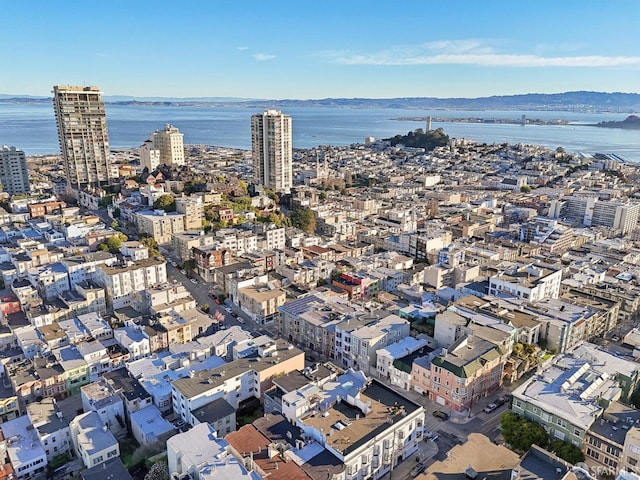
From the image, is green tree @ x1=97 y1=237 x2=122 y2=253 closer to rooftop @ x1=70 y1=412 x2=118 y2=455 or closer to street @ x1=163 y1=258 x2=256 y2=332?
street @ x1=163 y1=258 x2=256 y2=332

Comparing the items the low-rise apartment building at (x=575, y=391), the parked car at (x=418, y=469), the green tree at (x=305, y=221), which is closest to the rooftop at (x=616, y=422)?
the low-rise apartment building at (x=575, y=391)

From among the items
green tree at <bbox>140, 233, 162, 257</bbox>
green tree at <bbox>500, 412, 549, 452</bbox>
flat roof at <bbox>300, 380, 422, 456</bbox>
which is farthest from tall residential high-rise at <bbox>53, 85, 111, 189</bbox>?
green tree at <bbox>500, 412, 549, 452</bbox>

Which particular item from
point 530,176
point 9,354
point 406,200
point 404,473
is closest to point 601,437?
point 404,473

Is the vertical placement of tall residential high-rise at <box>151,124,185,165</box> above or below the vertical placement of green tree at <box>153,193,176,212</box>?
above

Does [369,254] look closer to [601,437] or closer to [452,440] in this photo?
[452,440]

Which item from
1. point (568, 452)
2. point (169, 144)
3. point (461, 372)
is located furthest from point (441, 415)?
point (169, 144)

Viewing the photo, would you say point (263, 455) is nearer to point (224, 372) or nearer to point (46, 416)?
point (224, 372)

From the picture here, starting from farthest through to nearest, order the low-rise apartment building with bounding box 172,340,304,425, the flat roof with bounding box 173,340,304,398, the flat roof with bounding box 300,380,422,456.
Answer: the flat roof with bounding box 173,340,304,398 < the low-rise apartment building with bounding box 172,340,304,425 < the flat roof with bounding box 300,380,422,456
